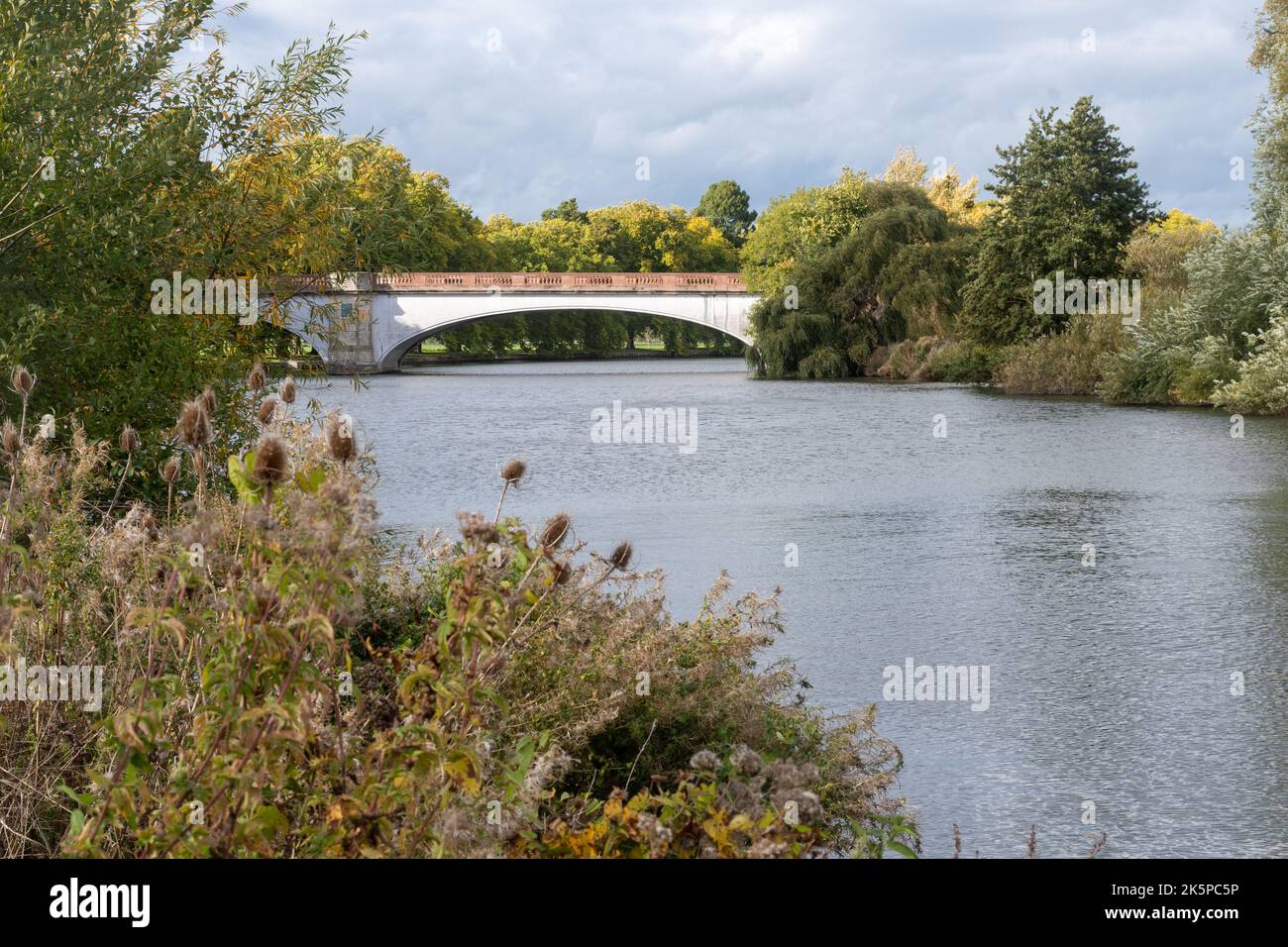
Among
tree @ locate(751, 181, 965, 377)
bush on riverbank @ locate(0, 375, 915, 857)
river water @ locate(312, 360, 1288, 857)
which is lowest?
river water @ locate(312, 360, 1288, 857)

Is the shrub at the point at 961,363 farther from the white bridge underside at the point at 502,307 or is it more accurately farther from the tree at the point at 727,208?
the tree at the point at 727,208

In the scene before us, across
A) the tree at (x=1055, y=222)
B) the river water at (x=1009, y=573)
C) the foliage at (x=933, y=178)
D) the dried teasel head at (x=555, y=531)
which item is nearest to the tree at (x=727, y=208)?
the foliage at (x=933, y=178)

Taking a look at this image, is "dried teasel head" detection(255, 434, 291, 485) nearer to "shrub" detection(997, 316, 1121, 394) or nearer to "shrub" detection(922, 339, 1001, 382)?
"shrub" detection(997, 316, 1121, 394)

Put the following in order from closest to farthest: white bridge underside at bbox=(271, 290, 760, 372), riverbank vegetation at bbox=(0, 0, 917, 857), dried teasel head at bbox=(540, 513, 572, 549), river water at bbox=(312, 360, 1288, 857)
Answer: riverbank vegetation at bbox=(0, 0, 917, 857) < dried teasel head at bbox=(540, 513, 572, 549) < river water at bbox=(312, 360, 1288, 857) < white bridge underside at bbox=(271, 290, 760, 372)

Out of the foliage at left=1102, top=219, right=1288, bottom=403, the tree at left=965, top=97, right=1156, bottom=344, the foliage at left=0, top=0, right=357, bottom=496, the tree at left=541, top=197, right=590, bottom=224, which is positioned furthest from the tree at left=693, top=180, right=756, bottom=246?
the foliage at left=0, top=0, right=357, bottom=496

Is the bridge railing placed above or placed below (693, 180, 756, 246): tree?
below

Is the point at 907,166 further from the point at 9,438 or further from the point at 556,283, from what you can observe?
the point at 9,438

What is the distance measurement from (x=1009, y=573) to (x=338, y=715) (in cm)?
959

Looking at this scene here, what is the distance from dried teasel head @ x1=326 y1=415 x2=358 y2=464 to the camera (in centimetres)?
258

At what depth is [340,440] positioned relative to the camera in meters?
2.60

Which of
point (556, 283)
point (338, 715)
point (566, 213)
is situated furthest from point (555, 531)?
point (566, 213)

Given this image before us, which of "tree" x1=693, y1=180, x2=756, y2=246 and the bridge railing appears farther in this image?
"tree" x1=693, y1=180, x2=756, y2=246

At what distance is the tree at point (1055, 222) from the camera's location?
143 feet
